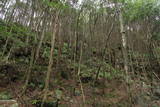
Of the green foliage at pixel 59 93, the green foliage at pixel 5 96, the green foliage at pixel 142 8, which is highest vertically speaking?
the green foliage at pixel 142 8

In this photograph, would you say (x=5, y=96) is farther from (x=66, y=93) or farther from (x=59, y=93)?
(x=66, y=93)

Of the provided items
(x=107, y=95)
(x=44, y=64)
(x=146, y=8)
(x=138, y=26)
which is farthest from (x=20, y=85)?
(x=138, y=26)

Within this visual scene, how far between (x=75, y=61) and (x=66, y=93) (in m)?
4.06

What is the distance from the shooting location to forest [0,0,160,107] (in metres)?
6.68

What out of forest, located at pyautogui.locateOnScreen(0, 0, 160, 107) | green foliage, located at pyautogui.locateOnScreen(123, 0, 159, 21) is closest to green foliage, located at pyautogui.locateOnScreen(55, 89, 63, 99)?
forest, located at pyautogui.locateOnScreen(0, 0, 160, 107)

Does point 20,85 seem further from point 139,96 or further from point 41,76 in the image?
point 139,96

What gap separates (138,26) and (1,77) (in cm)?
1276

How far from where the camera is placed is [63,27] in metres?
13.4

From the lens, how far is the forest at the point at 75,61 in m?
6.68

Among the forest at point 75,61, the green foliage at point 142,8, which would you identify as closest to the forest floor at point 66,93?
the forest at point 75,61

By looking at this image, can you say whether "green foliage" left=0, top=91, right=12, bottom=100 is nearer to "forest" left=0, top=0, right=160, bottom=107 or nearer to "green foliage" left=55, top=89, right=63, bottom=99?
"forest" left=0, top=0, right=160, bottom=107

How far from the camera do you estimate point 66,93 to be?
8117mm

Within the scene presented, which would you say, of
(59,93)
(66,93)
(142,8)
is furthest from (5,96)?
(142,8)

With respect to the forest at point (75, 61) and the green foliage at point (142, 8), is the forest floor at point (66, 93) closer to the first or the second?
the forest at point (75, 61)
